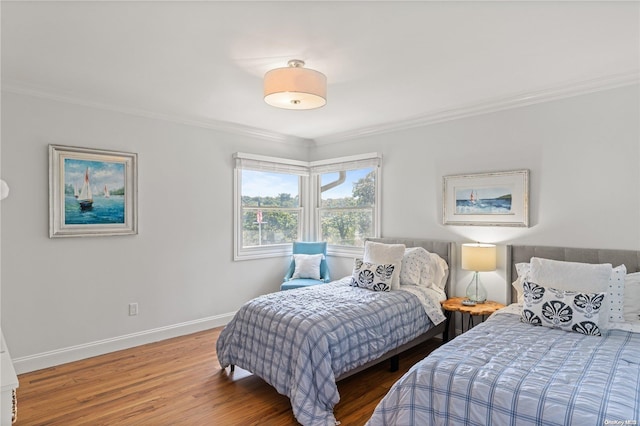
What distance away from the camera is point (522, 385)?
5.80ft

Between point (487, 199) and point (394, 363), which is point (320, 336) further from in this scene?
point (487, 199)

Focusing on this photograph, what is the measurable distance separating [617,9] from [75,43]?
3.21 m

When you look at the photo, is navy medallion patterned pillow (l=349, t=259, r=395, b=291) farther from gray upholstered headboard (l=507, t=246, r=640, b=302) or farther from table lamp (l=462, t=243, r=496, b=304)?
gray upholstered headboard (l=507, t=246, r=640, b=302)

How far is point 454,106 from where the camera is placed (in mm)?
3850

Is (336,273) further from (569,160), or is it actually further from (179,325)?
(569,160)

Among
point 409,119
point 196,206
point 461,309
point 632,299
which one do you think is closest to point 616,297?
point 632,299

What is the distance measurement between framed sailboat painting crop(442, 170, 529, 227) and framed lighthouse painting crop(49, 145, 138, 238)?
3.27m

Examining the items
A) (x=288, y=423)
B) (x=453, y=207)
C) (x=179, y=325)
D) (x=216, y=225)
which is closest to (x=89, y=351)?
(x=179, y=325)

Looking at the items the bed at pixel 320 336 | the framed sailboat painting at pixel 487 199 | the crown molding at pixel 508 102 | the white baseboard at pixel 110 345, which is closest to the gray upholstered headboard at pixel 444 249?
the framed sailboat painting at pixel 487 199

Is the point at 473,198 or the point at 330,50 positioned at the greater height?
the point at 330,50

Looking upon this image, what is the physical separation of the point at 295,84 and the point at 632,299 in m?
2.80

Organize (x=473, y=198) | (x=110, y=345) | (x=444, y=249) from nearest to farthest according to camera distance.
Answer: (x=110, y=345) → (x=473, y=198) → (x=444, y=249)

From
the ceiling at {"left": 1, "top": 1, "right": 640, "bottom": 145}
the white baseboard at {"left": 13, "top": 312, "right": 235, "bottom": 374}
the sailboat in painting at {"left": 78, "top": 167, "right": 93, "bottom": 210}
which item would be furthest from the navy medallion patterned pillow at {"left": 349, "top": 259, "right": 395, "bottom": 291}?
the sailboat in painting at {"left": 78, "top": 167, "right": 93, "bottom": 210}

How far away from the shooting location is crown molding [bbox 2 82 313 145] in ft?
10.7
